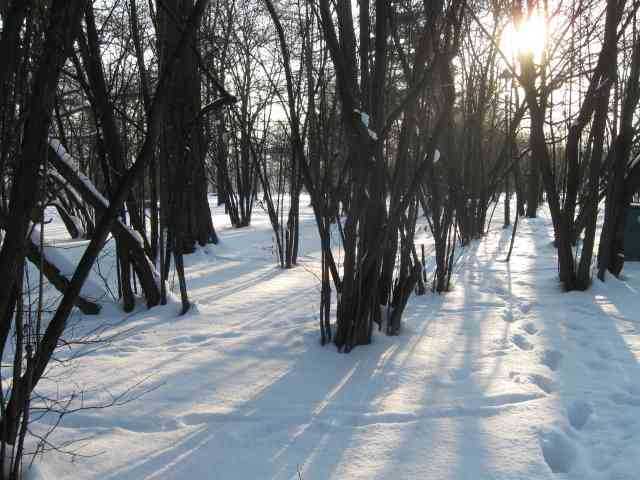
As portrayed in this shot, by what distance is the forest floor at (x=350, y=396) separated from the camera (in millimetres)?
1776

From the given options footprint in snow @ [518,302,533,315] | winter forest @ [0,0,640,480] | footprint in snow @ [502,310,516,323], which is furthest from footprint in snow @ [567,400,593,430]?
footprint in snow @ [518,302,533,315]

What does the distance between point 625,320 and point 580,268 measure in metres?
1.10

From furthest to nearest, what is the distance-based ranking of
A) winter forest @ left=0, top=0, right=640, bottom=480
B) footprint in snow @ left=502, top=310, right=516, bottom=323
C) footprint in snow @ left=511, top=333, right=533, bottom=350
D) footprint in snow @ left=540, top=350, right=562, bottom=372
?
1. footprint in snow @ left=502, top=310, right=516, bottom=323
2. footprint in snow @ left=511, top=333, right=533, bottom=350
3. footprint in snow @ left=540, top=350, right=562, bottom=372
4. winter forest @ left=0, top=0, right=640, bottom=480

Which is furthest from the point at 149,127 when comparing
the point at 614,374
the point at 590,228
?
the point at 590,228

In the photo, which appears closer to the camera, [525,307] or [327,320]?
[327,320]

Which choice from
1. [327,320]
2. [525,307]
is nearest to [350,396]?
[327,320]

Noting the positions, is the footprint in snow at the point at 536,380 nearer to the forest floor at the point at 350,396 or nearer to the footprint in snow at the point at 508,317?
the forest floor at the point at 350,396

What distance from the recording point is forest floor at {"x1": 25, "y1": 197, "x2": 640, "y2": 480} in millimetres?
Result: 1776

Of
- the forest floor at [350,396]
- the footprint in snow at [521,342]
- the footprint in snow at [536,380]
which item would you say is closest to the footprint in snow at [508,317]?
the forest floor at [350,396]

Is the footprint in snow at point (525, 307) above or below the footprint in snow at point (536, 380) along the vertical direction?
above

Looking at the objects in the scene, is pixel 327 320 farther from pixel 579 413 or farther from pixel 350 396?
pixel 579 413

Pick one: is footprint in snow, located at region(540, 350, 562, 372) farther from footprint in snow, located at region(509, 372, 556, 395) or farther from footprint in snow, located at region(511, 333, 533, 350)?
footprint in snow, located at region(509, 372, 556, 395)

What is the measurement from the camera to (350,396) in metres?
2.34

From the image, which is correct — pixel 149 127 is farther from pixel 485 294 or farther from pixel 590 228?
pixel 590 228
